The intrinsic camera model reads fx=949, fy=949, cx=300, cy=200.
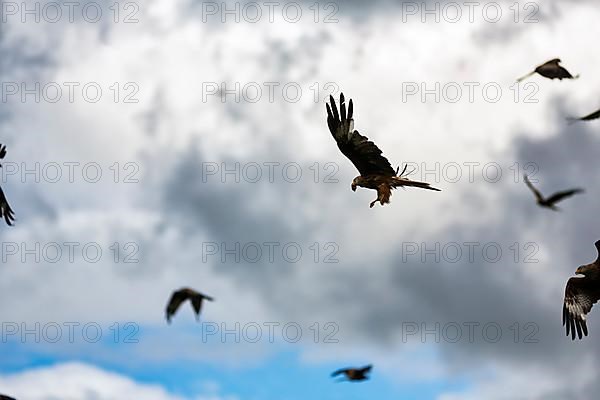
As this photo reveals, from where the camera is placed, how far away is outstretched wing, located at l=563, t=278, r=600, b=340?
2380 centimetres

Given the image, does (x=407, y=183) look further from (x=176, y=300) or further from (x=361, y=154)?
(x=176, y=300)

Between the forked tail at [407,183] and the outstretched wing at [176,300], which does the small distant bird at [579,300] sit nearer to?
the forked tail at [407,183]

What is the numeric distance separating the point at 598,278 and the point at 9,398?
1406 centimetres

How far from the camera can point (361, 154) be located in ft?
73.6

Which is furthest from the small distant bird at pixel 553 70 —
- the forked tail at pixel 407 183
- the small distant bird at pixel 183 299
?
the small distant bird at pixel 183 299

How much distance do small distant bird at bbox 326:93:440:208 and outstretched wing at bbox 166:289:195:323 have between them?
4632 millimetres

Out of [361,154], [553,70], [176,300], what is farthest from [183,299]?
[553,70]

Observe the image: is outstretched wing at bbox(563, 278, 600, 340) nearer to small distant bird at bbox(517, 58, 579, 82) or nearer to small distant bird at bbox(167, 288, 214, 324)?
small distant bird at bbox(517, 58, 579, 82)

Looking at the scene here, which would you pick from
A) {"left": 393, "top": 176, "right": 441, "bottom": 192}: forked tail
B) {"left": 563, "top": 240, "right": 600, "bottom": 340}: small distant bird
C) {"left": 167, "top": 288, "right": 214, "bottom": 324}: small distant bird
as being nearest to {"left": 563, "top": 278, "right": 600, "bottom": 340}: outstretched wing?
{"left": 563, "top": 240, "right": 600, "bottom": 340}: small distant bird

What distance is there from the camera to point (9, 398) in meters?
18.2

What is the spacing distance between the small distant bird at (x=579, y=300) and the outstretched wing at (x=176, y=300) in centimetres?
954

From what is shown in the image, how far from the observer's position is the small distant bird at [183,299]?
2112 centimetres

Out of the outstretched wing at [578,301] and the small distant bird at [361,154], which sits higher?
the small distant bird at [361,154]

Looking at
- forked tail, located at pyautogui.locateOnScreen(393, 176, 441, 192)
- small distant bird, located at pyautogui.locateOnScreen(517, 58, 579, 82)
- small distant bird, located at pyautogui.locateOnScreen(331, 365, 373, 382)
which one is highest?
small distant bird, located at pyautogui.locateOnScreen(517, 58, 579, 82)
